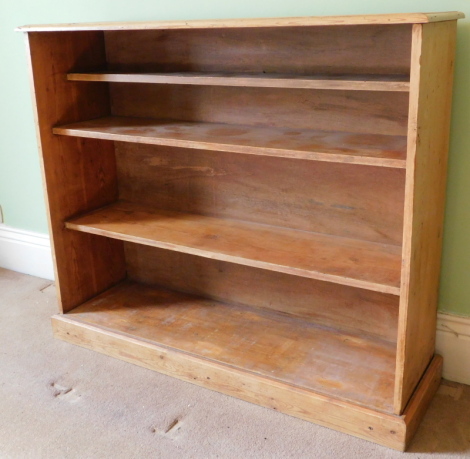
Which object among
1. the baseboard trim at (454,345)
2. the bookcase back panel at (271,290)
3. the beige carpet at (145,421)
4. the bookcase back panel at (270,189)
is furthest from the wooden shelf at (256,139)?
the beige carpet at (145,421)

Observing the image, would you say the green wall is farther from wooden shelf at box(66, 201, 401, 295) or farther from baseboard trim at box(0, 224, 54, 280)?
wooden shelf at box(66, 201, 401, 295)

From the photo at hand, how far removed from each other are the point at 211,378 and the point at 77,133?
100 cm

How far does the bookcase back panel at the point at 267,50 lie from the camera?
1.85 meters

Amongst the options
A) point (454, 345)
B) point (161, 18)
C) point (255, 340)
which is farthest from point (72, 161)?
point (454, 345)

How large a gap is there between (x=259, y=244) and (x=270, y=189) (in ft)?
0.81

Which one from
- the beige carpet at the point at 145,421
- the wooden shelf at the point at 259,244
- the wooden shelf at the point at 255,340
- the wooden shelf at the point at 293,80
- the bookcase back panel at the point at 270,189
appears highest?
the wooden shelf at the point at 293,80

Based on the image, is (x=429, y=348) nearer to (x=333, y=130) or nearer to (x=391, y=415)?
(x=391, y=415)

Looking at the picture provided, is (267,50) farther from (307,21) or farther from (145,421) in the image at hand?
(145,421)

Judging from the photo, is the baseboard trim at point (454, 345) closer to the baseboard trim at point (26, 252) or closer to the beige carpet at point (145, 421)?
the beige carpet at point (145, 421)

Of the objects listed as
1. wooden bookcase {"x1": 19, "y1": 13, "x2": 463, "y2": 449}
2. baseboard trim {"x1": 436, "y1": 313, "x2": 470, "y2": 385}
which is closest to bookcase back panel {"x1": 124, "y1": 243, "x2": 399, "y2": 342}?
wooden bookcase {"x1": 19, "y1": 13, "x2": 463, "y2": 449}

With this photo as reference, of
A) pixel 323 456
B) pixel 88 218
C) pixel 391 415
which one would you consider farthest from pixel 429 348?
pixel 88 218

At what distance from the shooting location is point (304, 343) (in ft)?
7.06

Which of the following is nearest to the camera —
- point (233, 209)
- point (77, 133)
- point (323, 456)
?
point (323, 456)

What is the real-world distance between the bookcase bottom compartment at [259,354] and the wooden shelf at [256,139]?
732mm
